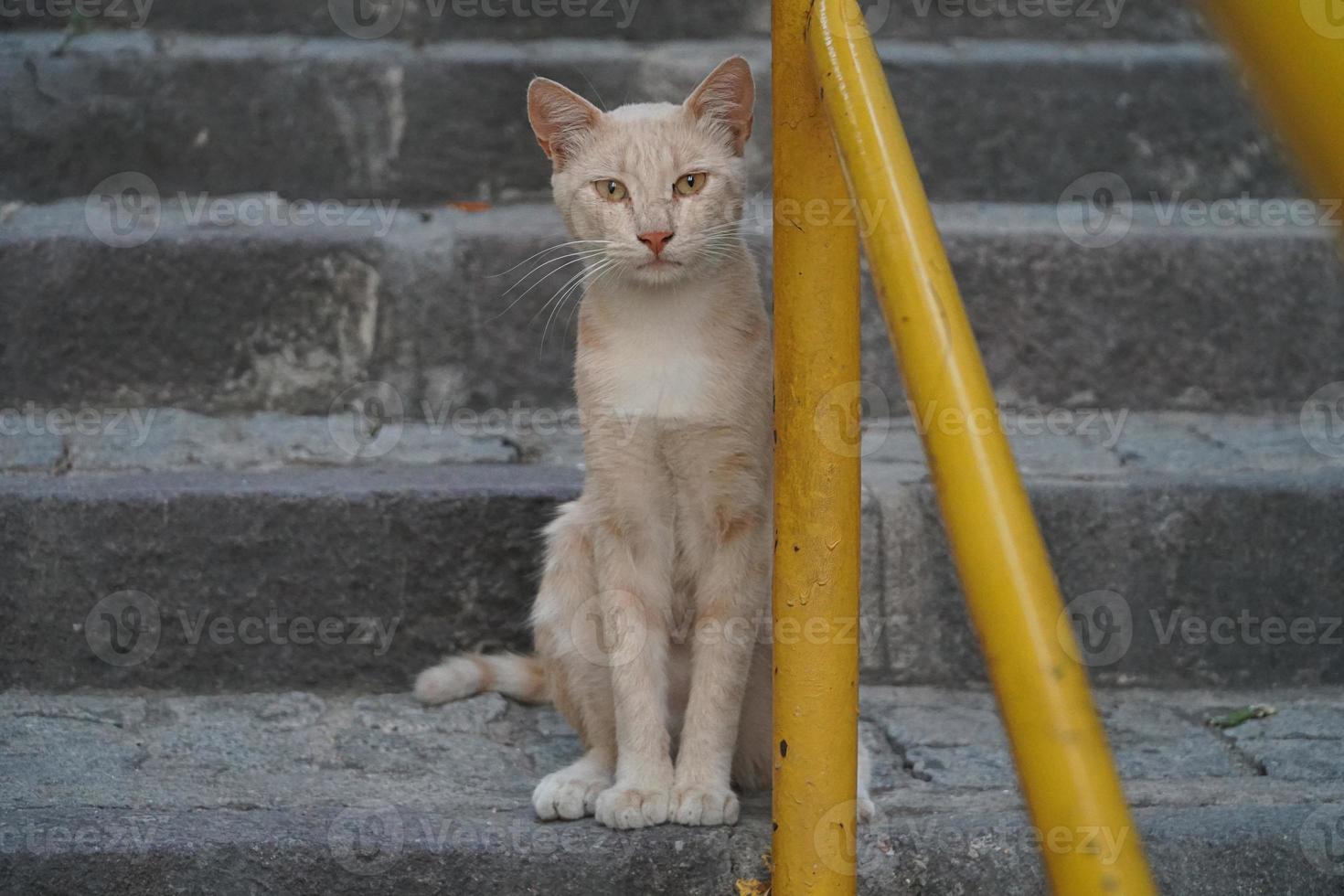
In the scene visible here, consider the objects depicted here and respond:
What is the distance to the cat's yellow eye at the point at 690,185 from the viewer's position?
7.42 feet

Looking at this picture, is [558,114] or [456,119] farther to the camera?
[456,119]

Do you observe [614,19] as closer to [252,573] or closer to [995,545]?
[252,573]

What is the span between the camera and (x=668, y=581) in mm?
2314

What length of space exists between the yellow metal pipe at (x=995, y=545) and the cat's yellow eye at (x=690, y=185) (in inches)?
35.6

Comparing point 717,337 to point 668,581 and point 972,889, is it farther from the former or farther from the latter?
point 972,889

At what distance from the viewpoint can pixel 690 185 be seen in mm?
2270


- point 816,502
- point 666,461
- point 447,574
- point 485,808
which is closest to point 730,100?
point 666,461

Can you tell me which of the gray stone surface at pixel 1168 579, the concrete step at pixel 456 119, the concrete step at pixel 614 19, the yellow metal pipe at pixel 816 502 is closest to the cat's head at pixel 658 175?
the yellow metal pipe at pixel 816 502

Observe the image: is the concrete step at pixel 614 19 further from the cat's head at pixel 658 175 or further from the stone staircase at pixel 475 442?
the cat's head at pixel 658 175

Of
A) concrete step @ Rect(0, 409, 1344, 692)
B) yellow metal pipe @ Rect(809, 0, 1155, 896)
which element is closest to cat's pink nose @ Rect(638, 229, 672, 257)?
concrete step @ Rect(0, 409, 1344, 692)

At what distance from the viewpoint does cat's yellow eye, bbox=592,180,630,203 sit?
2281mm

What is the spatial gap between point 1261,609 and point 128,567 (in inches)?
93.1

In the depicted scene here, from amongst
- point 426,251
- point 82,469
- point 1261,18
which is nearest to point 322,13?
point 426,251

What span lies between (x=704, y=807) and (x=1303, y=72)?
153cm
